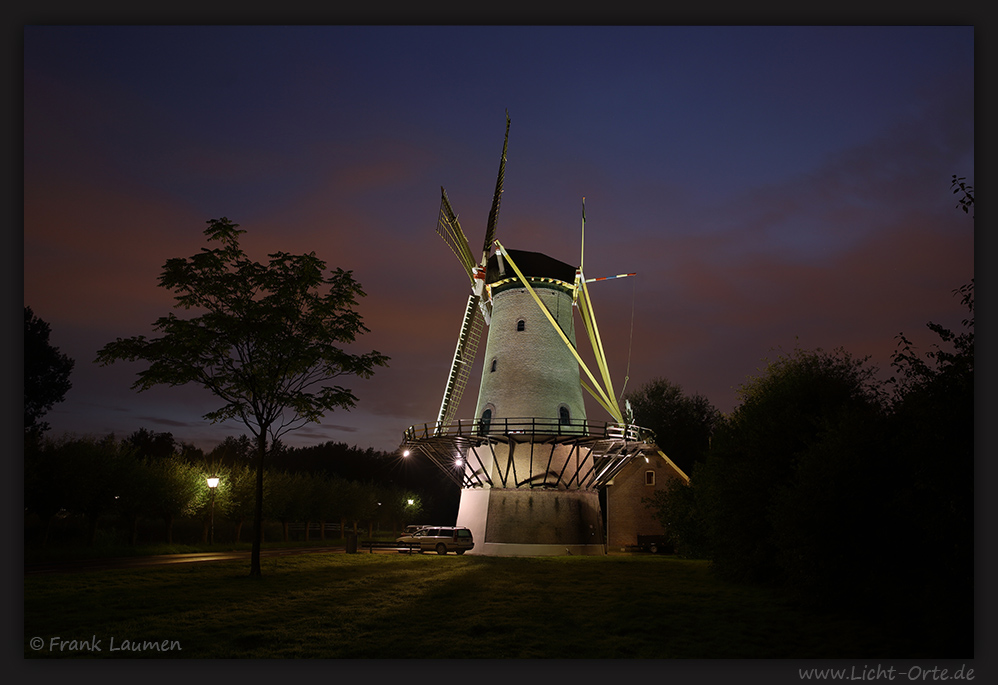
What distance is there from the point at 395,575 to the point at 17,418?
1101cm

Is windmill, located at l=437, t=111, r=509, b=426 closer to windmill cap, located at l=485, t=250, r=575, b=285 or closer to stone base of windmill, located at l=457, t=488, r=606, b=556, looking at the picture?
windmill cap, located at l=485, t=250, r=575, b=285

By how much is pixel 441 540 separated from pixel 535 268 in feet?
45.0

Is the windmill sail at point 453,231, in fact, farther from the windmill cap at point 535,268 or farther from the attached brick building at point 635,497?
the attached brick building at point 635,497

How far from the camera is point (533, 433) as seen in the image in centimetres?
2717

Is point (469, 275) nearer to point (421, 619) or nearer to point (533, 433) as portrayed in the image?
point (533, 433)

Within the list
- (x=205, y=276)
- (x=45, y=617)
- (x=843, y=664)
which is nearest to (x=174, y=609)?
(x=45, y=617)

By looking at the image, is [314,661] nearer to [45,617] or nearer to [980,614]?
[45,617]

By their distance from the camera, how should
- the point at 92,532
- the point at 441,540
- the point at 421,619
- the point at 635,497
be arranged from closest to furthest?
the point at 421,619 < the point at 441,540 < the point at 92,532 < the point at 635,497

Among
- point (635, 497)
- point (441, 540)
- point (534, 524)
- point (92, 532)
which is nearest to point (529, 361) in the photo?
point (534, 524)

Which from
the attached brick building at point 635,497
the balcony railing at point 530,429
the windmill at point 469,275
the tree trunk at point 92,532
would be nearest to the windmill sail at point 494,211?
the windmill at point 469,275

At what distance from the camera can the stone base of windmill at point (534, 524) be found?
28500 millimetres

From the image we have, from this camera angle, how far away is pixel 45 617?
10.4 m

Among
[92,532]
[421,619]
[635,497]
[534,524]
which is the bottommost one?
[92,532]

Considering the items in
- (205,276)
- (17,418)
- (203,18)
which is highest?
(203,18)
